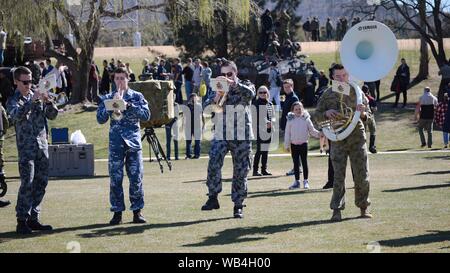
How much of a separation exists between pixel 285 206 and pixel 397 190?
2.88 metres

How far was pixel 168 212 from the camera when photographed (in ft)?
45.6

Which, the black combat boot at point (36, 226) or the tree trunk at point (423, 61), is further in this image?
the tree trunk at point (423, 61)

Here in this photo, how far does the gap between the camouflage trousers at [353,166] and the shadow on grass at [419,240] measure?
159 cm

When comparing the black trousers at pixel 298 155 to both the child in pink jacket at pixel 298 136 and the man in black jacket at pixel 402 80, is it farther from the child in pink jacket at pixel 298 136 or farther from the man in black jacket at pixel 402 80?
the man in black jacket at pixel 402 80

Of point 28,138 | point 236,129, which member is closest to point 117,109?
point 28,138

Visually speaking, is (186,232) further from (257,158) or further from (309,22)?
(309,22)

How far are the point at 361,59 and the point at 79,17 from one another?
23.5 m

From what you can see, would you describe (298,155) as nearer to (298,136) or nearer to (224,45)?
(298,136)

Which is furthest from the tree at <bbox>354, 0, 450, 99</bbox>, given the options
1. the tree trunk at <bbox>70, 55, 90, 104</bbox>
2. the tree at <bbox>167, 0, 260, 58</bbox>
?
the tree trunk at <bbox>70, 55, 90, 104</bbox>

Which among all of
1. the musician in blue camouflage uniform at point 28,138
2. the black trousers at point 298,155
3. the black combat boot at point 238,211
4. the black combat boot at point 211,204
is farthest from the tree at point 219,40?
the musician in blue camouflage uniform at point 28,138

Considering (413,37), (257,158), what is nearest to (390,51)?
(257,158)

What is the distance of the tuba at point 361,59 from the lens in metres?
12.3

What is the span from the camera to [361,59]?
1248 cm

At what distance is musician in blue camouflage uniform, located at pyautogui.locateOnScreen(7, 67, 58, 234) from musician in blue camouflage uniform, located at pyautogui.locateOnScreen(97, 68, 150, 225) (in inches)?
32.7
